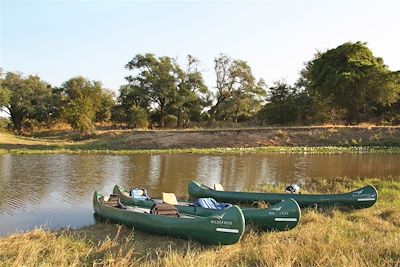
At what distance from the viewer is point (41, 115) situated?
190ft

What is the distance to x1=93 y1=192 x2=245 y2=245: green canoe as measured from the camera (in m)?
8.80

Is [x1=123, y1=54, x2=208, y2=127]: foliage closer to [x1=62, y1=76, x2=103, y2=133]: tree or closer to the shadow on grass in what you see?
[x1=62, y1=76, x2=103, y2=133]: tree

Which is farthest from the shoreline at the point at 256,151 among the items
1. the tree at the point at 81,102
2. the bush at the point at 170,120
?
the bush at the point at 170,120

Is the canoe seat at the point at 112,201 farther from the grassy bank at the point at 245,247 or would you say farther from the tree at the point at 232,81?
the tree at the point at 232,81

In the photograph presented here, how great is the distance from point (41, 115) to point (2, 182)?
137 ft

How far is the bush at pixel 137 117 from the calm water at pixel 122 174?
68.5 ft

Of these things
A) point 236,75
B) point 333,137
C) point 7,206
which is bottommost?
point 7,206

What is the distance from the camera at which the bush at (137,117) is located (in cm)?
5100

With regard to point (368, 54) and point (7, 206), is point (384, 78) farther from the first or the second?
point (7, 206)

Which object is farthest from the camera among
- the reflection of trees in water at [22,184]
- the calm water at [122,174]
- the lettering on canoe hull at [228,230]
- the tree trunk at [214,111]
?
the tree trunk at [214,111]

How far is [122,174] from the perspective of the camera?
21.3 m

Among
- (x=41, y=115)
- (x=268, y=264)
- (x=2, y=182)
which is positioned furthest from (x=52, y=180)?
(x=41, y=115)

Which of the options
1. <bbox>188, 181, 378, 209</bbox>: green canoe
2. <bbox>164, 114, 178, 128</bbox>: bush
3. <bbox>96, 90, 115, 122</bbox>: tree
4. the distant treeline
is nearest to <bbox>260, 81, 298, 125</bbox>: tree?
the distant treeline

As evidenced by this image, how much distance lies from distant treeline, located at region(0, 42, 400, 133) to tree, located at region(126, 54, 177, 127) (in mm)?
120
